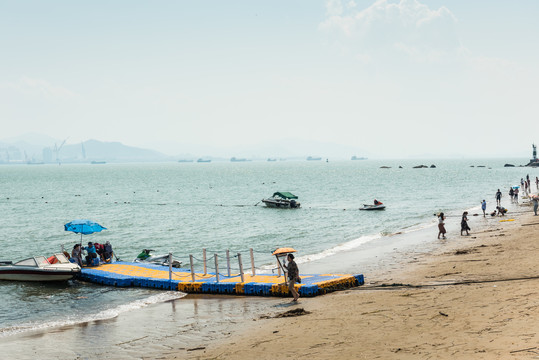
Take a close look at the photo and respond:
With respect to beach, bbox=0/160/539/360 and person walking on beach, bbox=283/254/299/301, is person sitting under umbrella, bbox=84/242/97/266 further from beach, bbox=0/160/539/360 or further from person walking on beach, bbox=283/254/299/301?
person walking on beach, bbox=283/254/299/301

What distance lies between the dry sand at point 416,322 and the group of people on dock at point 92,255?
46.2 ft

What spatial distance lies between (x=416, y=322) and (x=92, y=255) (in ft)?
63.2

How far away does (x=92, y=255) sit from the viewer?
86.5ft

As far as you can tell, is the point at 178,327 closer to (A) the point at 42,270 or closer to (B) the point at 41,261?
(A) the point at 42,270

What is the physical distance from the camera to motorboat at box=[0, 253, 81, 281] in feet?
80.1

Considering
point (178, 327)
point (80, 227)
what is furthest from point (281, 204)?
point (178, 327)

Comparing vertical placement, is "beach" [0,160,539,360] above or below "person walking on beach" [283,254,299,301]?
below

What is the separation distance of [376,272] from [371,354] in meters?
12.6

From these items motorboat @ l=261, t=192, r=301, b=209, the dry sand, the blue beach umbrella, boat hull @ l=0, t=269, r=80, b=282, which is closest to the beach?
the dry sand

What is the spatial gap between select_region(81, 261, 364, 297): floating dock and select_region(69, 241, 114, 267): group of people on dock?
588 mm

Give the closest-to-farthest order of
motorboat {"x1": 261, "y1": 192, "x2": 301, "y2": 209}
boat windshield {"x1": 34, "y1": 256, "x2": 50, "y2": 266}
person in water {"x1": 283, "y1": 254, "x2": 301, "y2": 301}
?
person in water {"x1": 283, "y1": 254, "x2": 301, "y2": 301} → boat windshield {"x1": 34, "y1": 256, "x2": 50, "y2": 266} → motorboat {"x1": 261, "y1": 192, "x2": 301, "y2": 209}

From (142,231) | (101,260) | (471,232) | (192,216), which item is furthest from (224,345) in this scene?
(192,216)

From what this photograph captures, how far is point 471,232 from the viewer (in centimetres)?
3469

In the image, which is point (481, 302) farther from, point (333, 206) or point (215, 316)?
point (333, 206)
